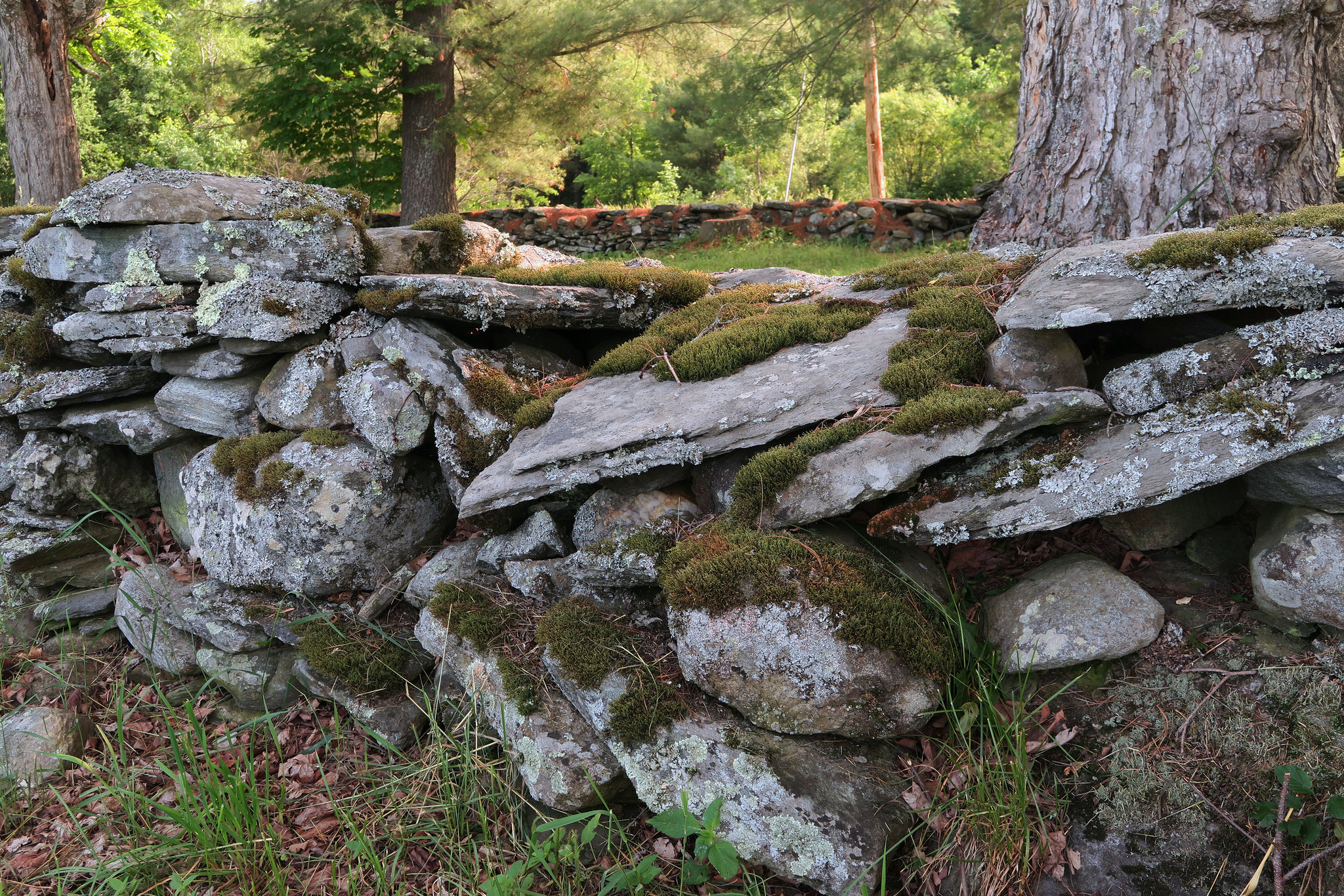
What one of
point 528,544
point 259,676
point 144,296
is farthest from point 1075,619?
point 144,296

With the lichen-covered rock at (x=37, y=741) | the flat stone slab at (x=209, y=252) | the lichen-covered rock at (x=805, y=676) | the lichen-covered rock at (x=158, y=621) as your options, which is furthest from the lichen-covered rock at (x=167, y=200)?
the lichen-covered rock at (x=805, y=676)

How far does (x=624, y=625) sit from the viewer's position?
3008 mm

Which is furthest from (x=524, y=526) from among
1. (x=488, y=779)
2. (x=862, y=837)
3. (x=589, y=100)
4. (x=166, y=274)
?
(x=589, y=100)

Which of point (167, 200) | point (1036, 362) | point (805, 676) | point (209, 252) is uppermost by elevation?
point (167, 200)

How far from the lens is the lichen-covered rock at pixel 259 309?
3938 millimetres

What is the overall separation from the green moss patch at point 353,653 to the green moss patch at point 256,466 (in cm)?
64

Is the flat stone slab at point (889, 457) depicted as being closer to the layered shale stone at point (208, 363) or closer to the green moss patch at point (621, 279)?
the green moss patch at point (621, 279)

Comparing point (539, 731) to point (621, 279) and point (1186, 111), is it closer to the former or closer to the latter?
point (621, 279)

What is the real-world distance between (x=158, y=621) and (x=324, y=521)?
1.14 meters

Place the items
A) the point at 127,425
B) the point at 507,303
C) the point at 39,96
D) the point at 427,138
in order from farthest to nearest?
the point at 427,138 → the point at 39,96 → the point at 127,425 → the point at 507,303

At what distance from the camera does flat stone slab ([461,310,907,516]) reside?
3025mm

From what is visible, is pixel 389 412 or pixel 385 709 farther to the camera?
pixel 389 412

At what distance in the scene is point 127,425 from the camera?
4285 mm

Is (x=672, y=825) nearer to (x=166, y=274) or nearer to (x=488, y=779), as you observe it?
(x=488, y=779)
